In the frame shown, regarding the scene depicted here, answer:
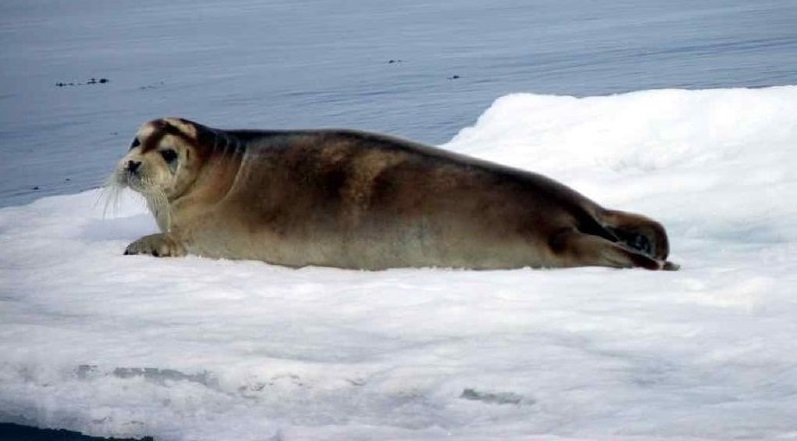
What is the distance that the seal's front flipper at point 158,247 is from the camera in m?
5.98

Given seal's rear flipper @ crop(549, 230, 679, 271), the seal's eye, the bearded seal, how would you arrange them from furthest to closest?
the seal's eye < the bearded seal < seal's rear flipper @ crop(549, 230, 679, 271)

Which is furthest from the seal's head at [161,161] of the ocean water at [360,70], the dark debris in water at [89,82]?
the dark debris in water at [89,82]

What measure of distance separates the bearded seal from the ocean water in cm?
394

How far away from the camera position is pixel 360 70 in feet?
60.0

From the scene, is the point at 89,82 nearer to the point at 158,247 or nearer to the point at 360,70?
the point at 360,70

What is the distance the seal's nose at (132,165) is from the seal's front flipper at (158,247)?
12.0 inches

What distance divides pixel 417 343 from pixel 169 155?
8.05 feet

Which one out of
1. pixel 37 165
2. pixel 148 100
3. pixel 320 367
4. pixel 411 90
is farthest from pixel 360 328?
pixel 148 100

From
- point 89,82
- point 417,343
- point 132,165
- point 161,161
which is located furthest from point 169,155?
point 89,82

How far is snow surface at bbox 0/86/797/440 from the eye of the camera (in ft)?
11.0

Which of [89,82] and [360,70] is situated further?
[89,82]

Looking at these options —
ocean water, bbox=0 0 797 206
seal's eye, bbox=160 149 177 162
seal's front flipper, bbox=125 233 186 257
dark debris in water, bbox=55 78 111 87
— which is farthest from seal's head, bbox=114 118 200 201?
dark debris in water, bbox=55 78 111 87

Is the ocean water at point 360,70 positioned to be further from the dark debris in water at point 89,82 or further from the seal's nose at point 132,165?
the seal's nose at point 132,165

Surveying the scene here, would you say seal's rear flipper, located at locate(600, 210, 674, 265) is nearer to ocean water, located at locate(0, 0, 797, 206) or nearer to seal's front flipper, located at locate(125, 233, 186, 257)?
seal's front flipper, located at locate(125, 233, 186, 257)
